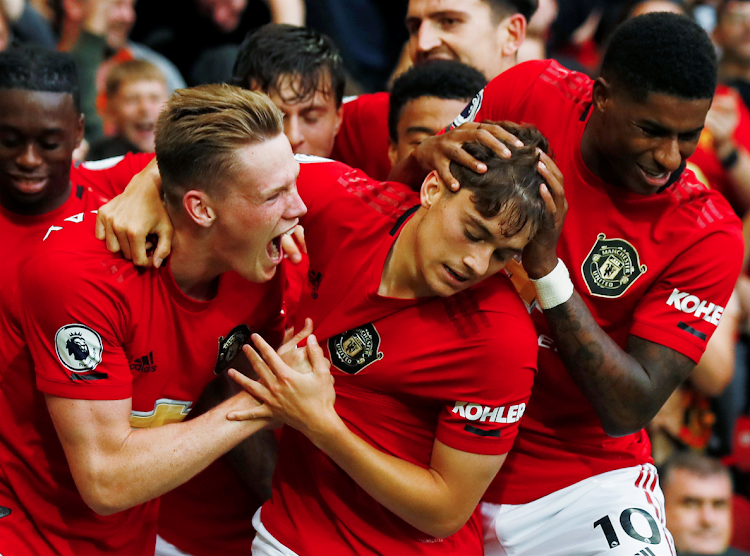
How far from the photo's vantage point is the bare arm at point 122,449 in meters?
2.47

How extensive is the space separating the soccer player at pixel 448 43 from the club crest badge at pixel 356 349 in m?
1.43

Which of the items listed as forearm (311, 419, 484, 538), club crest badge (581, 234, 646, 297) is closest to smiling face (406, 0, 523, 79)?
club crest badge (581, 234, 646, 297)

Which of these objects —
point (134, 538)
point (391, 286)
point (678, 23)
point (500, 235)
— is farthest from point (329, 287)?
point (678, 23)

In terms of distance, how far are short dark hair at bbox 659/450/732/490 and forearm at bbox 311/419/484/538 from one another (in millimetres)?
2491

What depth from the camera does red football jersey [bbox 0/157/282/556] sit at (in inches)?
96.8

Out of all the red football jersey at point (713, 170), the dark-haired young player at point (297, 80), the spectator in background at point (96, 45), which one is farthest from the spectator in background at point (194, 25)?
the red football jersey at point (713, 170)

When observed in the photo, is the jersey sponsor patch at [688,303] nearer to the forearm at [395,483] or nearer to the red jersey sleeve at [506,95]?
the red jersey sleeve at [506,95]

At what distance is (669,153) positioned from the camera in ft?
8.46

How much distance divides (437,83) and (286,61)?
0.61 meters

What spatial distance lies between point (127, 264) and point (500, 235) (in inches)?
39.5

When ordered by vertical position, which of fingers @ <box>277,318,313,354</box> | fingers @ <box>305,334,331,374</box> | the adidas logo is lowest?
the adidas logo

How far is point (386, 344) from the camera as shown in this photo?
8.61ft

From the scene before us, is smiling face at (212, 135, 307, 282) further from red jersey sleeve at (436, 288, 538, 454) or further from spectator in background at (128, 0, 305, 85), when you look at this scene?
spectator in background at (128, 0, 305, 85)

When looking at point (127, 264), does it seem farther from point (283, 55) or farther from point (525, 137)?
point (283, 55)
